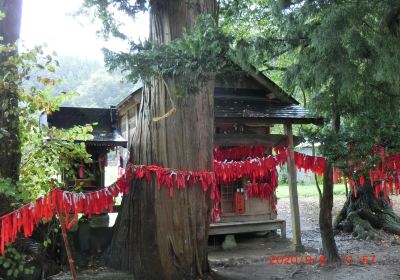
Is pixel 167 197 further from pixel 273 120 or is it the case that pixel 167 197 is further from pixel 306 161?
pixel 273 120

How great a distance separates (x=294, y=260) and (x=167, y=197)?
14.6 ft

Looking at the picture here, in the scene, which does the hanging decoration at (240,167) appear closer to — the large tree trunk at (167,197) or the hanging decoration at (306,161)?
the hanging decoration at (306,161)

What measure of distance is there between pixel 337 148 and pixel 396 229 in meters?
7.22

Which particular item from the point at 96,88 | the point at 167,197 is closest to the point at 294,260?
the point at 167,197

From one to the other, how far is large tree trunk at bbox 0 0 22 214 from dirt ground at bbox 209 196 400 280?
4.33 metres

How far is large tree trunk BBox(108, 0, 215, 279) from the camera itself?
753 centimetres

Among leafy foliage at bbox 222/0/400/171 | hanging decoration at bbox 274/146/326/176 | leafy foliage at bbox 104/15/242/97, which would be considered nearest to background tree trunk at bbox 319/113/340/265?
hanging decoration at bbox 274/146/326/176

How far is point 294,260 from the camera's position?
1020 cm

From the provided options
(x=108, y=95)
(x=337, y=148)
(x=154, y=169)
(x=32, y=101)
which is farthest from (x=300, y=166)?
(x=108, y=95)

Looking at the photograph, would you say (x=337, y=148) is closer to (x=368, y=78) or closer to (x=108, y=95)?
(x=368, y=78)

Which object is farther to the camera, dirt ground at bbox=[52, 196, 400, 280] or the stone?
the stone

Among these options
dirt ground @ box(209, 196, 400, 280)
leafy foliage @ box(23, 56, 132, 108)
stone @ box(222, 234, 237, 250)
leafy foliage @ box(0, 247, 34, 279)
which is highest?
leafy foliage @ box(23, 56, 132, 108)

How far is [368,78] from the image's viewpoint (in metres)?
5.77
